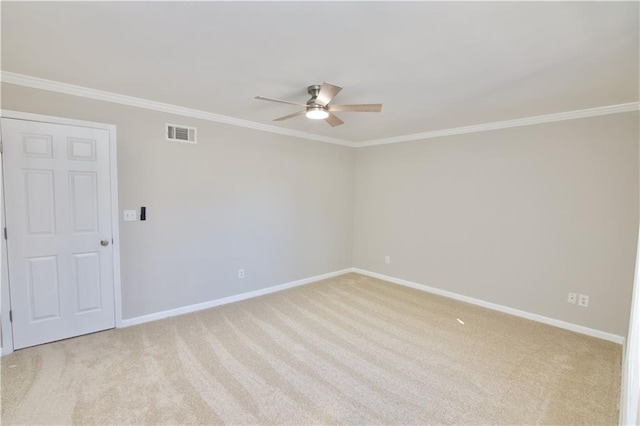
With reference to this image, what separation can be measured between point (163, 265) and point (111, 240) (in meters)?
0.61

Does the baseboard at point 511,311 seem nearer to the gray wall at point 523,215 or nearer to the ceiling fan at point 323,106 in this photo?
the gray wall at point 523,215

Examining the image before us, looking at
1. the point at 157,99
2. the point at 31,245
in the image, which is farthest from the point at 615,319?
the point at 31,245

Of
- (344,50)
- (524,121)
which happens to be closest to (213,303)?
(344,50)

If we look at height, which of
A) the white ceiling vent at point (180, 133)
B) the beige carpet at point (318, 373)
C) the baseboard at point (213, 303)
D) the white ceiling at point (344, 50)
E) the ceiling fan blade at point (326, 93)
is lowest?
the beige carpet at point (318, 373)

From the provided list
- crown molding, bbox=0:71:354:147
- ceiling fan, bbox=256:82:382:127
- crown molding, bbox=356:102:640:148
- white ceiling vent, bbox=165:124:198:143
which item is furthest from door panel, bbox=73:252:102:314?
crown molding, bbox=356:102:640:148

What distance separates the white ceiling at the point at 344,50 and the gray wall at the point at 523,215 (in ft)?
1.91

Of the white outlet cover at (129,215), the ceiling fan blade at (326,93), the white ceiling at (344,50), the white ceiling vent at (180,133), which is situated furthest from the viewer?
the white ceiling vent at (180,133)

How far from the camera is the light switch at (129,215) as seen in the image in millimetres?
3219

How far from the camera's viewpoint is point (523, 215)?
3.65 metres

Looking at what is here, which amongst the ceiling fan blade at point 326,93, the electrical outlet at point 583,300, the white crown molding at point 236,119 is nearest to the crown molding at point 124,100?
the white crown molding at point 236,119

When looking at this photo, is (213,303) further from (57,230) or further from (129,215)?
(57,230)

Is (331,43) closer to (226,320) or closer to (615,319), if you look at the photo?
(226,320)

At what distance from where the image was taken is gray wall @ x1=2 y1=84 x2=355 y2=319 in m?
3.22

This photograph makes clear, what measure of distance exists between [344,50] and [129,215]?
2826 millimetres
